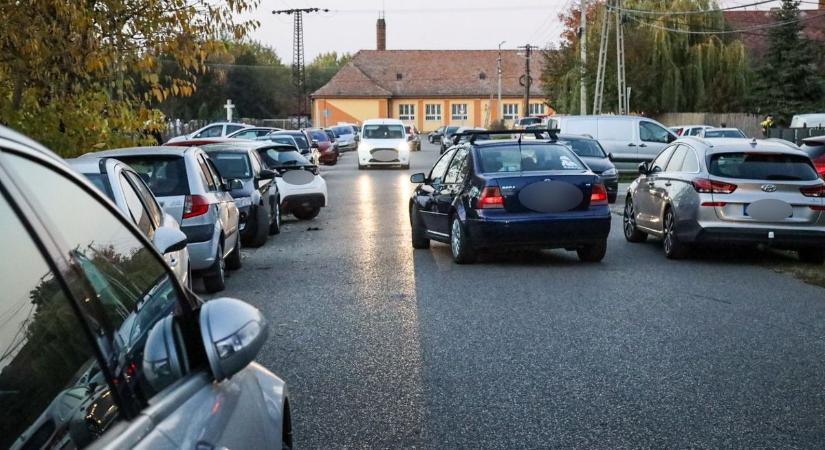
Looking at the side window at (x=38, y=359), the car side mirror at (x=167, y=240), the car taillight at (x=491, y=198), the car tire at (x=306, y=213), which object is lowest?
the car tire at (x=306, y=213)

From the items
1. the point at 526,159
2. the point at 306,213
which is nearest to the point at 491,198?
the point at 526,159

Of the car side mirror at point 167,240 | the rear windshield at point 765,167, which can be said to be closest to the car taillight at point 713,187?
the rear windshield at point 765,167

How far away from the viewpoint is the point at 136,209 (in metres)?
8.77

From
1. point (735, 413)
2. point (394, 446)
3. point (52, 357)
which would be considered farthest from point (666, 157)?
point (52, 357)

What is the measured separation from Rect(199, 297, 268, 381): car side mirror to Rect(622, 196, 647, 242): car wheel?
13989 mm

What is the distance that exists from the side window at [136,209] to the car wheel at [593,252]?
21.0 ft

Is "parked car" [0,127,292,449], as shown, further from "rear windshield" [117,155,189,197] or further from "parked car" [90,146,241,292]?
"rear windshield" [117,155,189,197]

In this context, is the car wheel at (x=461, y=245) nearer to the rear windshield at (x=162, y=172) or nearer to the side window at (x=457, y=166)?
the side window at (x=457, y=166)

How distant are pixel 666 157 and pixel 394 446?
10.8 m

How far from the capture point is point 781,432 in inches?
244

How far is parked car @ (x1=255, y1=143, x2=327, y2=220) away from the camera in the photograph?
21.0m

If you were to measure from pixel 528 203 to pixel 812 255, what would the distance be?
3.73m

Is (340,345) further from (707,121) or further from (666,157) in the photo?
(707,121)

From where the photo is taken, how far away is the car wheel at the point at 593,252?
13.9m
